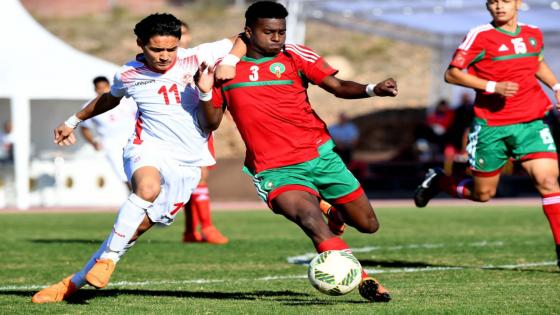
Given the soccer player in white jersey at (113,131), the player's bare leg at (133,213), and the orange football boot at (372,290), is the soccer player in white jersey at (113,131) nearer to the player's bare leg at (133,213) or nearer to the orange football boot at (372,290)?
the player's bare leg at (133,213)

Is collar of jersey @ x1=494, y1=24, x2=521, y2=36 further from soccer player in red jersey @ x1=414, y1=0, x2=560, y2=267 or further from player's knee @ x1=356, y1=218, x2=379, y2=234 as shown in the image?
player's knee @ x1=356, y1=218, x2=379, y2=234

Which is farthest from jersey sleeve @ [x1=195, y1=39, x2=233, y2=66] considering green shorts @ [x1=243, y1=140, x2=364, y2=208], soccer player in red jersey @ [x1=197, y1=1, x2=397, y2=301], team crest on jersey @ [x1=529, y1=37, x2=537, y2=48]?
team crest on jersey @ [x1=529, y1=37, x2=537, y2=48]

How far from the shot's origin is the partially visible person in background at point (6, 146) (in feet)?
80.9

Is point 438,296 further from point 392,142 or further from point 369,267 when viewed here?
point 392,142

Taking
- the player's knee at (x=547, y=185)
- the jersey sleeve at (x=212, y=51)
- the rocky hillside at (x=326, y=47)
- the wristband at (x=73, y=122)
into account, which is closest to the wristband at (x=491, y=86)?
the player's knee at (x=547, y=185)

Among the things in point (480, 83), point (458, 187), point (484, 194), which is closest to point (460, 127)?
point (458, 187)

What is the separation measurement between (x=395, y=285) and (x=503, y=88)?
6.24 ft

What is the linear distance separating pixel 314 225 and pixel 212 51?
162cm

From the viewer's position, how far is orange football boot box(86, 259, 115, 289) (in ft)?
22.4

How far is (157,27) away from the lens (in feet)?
23.2

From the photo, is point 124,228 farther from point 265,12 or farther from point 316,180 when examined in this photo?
point 265,12

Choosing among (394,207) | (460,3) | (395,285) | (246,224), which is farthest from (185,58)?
(460,3)

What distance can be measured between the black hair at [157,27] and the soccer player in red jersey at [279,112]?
1.57 ft

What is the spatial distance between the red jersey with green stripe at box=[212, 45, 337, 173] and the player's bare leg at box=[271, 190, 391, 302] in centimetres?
28
